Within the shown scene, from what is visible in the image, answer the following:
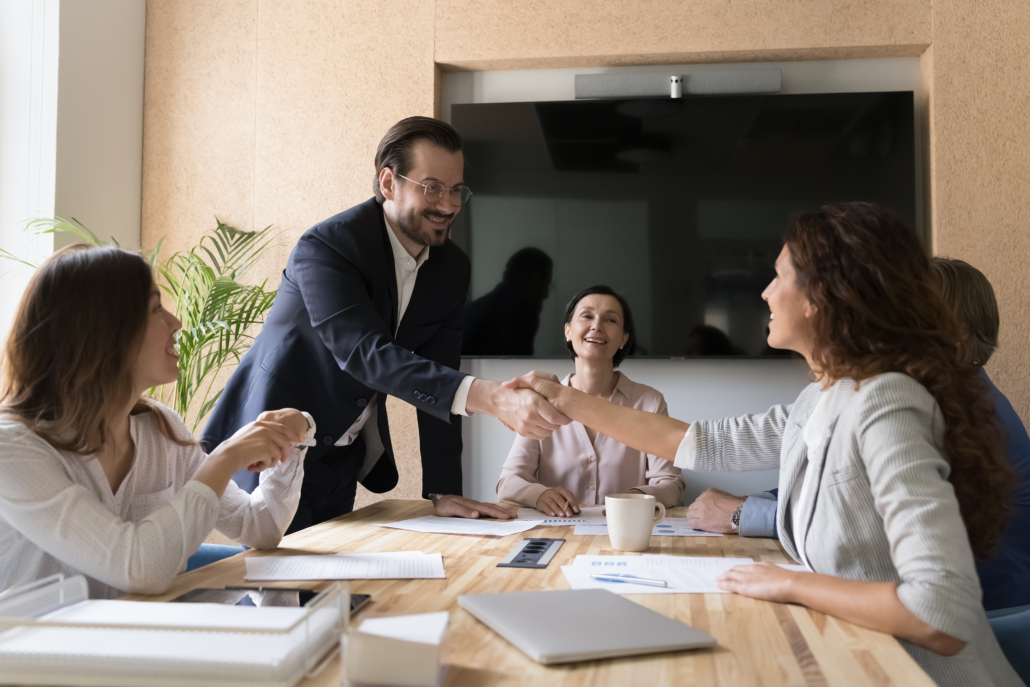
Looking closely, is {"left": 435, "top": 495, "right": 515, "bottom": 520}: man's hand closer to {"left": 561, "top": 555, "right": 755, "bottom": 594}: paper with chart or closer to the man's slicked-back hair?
{"left": 561, "top": 555, "right": 755, "bottom": 594}: paper with chart

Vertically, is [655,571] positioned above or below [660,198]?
below

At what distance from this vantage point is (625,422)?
1.58 meters

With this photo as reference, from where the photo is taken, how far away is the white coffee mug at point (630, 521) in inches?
50.4

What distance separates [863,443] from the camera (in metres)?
0.99

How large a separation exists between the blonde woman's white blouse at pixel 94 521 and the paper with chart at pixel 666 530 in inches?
22.9

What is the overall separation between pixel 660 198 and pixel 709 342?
627 millimetres

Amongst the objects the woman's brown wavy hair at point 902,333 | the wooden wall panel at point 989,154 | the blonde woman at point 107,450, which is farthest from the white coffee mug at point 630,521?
the wooden wall panel at point 989,154

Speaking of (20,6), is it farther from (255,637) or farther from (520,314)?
(255,637)

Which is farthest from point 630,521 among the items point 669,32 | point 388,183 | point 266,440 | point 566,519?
point 669,32

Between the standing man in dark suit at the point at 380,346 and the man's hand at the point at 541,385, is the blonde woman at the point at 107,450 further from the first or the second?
the man's hand at the point at 541,385

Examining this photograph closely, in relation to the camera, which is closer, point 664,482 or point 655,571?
point 655,571

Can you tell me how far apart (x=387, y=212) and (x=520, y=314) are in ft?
4.07

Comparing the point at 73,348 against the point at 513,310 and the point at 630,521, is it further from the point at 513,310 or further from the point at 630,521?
the point at 513,310

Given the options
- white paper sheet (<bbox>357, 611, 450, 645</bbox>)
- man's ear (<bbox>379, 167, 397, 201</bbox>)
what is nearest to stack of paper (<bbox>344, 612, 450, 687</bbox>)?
white paper sheet (<bbox>357, 611, 450, 645</bbox>)
